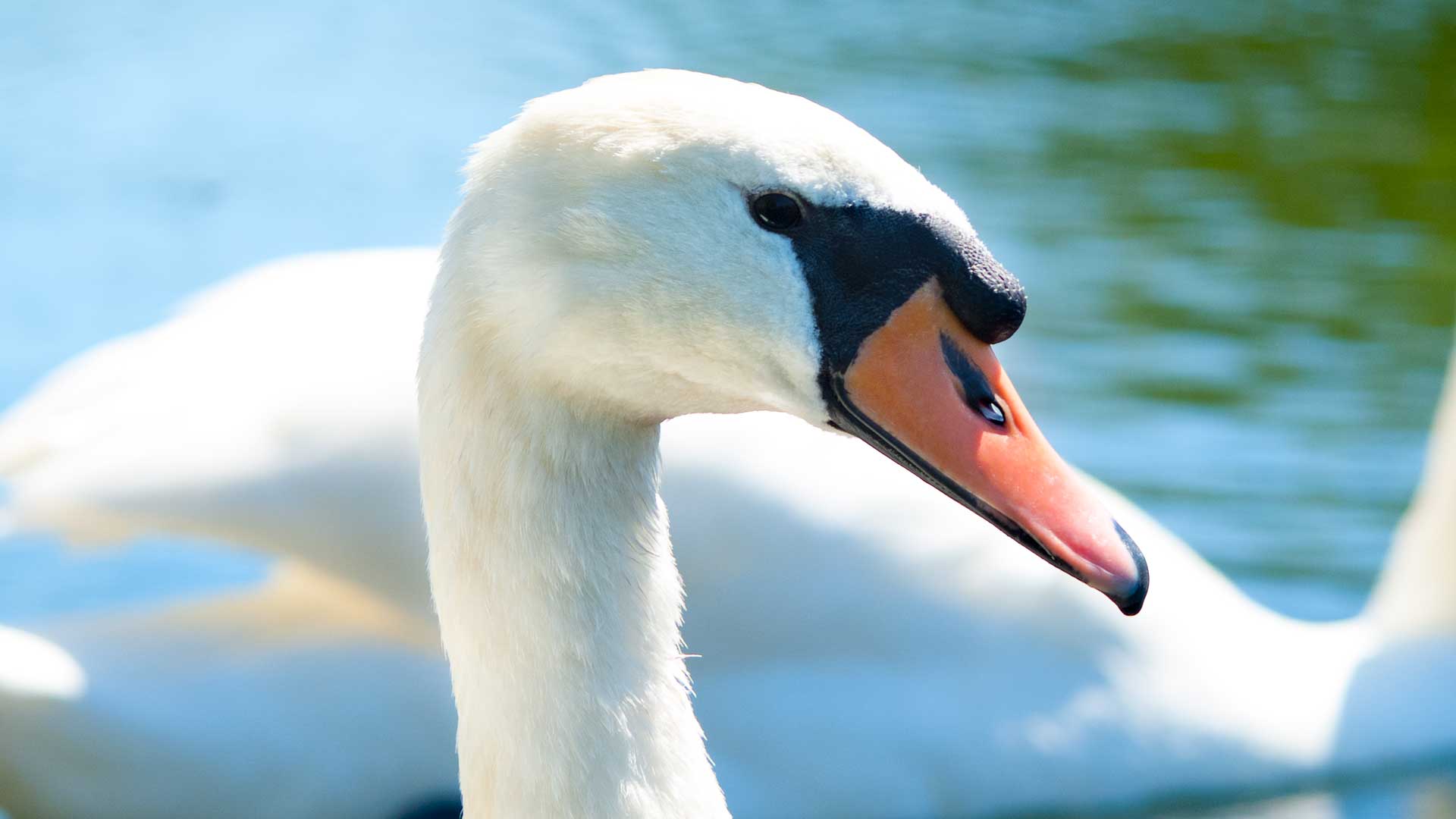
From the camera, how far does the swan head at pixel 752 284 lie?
5.07ft

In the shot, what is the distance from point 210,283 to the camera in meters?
5.49

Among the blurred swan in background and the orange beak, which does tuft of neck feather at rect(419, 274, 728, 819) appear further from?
the blurred swan in background

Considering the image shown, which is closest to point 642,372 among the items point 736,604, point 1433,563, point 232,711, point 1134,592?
point 1134,592

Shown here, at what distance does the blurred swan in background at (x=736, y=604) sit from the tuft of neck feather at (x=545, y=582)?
60.3 inches

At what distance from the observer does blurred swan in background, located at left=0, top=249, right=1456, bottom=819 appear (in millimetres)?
3203

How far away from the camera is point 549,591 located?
1.63 metres

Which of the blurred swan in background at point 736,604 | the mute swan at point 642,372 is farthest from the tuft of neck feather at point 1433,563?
the mute swan at point 642,372

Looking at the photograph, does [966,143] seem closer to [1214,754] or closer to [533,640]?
[1214,754]

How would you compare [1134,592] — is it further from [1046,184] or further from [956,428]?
[1046,184]

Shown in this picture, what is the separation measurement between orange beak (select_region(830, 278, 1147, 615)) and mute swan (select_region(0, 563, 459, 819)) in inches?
72.1

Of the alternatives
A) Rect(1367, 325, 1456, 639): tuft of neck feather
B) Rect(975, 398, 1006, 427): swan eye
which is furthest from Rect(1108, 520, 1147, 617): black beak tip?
Rect(1367, 325, 1456, 639): tuft of neck feather

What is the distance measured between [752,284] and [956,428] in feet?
0.65

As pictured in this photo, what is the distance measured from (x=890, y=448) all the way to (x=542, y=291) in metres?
0.31

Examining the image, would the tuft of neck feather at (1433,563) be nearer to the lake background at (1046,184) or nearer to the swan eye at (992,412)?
the lake background at (1046,184)
